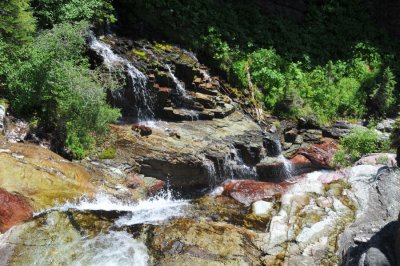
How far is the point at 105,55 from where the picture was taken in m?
14.4

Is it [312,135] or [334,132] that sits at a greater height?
[334,132]

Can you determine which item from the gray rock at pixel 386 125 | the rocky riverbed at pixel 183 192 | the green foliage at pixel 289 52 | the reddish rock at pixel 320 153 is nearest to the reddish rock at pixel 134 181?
the rocky riverbed at pixel 183 192

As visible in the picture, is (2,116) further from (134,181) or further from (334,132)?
(334,132)

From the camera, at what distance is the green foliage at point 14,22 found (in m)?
10.5

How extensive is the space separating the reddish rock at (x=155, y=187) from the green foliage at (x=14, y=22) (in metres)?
5.47

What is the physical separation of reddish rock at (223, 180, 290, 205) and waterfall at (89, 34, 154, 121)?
172 inches

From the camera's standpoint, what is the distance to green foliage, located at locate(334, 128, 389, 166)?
12.8m

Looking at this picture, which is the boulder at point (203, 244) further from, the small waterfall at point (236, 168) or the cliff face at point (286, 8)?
the cliff face at point (286, 8)

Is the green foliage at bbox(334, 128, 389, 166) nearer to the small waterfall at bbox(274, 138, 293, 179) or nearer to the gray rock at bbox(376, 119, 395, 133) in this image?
the small waterfall at bbox(274, 138, 293, 179)

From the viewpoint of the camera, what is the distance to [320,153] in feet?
48.4

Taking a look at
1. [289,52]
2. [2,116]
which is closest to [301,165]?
[289,52]

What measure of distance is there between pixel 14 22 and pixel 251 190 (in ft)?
27.3

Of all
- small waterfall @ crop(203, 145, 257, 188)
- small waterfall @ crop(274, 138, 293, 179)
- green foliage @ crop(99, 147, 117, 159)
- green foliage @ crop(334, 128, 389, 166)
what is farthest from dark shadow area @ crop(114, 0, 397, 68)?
green foliage @ crop(334, 128, 389, 166)

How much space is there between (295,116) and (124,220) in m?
11.1
